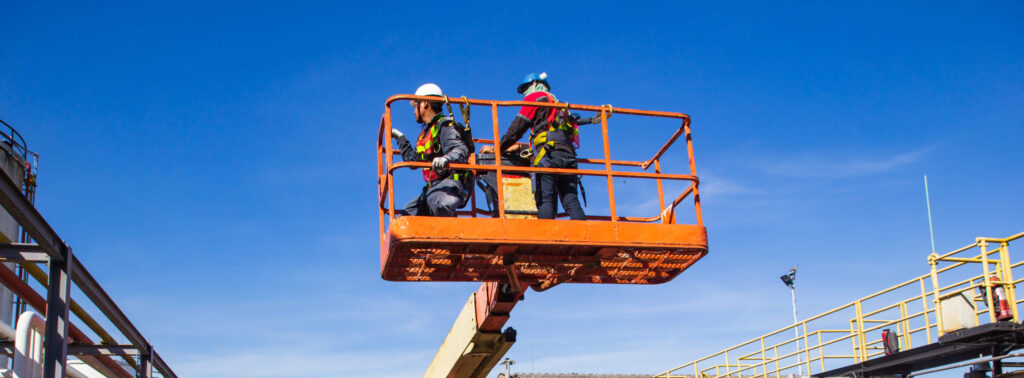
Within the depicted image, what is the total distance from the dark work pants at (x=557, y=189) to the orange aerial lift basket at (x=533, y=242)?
0.75 feet

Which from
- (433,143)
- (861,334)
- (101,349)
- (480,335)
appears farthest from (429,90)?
(861,334)

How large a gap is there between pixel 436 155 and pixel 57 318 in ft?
11.7

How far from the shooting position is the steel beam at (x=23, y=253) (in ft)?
22.2

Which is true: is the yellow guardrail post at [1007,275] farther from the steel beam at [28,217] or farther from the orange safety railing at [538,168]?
the steel beam at [28,217]

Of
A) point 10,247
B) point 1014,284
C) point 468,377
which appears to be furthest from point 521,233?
point 1014,284

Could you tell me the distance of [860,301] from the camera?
1330 centimetres

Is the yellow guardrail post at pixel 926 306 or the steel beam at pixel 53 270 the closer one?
the steel beam at pixel 53 270

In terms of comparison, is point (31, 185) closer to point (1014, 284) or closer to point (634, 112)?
point (634, 112)

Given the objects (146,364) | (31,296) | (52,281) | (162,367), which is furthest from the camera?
(162,367)

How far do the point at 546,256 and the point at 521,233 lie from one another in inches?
19.1

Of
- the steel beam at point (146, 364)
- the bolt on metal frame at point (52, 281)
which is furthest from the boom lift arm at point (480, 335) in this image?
the bolt on metal frame at point (52, 281)

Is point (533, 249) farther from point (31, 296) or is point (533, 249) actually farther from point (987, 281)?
point (987, 281)

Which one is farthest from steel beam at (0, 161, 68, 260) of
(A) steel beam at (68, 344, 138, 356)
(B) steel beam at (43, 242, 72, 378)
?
(A) steel beam at (68, 344, 138, 356)

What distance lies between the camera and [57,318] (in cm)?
689
